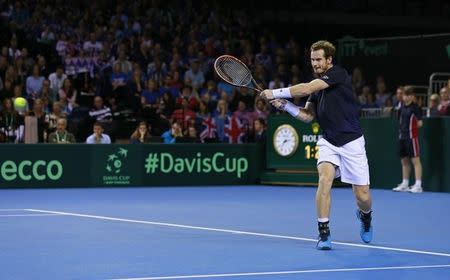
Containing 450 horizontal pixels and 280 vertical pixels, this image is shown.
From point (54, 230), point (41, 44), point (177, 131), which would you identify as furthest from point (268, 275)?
point (41, 44)

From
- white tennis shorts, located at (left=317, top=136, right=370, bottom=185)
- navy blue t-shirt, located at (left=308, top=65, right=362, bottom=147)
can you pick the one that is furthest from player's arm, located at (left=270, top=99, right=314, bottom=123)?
white tennis shorts, located at (left=317, top=136, right=370, bottom=185)

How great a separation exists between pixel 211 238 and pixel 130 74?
13804 millimetres

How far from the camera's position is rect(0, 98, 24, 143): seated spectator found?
2008 cm

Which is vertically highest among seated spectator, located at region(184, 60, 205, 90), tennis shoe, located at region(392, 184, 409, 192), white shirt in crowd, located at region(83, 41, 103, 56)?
white shirt in crowd, located at region(83, 41, 103, 56)

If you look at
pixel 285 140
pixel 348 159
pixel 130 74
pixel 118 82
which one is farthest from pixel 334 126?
pixel 130 74

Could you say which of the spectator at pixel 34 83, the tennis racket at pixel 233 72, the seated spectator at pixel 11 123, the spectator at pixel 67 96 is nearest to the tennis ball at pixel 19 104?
the seated spectator at pixel 11 123

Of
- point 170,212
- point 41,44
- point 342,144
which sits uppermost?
point 41,44

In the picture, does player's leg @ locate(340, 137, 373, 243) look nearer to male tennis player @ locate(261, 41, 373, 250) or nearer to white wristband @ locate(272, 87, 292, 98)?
male tennis player @ locate(261, 41, 373, 250)

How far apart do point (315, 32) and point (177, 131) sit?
11.0m

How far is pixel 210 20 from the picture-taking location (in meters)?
28.3

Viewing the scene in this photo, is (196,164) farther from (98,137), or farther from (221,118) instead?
(98,137)

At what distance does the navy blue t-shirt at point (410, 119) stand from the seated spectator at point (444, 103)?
0.77 metres

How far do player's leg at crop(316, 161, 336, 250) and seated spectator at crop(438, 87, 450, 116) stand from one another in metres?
10.9

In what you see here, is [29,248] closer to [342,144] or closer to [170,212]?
[342,144]
